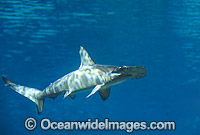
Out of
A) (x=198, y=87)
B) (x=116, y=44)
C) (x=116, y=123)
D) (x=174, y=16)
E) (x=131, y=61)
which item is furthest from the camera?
(x=198, y=87)

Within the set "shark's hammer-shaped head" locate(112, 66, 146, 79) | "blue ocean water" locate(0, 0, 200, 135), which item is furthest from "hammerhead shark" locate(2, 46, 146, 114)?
"blue ocean water" locate(0, 0, 200, 135)

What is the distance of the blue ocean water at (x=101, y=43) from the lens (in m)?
16.9

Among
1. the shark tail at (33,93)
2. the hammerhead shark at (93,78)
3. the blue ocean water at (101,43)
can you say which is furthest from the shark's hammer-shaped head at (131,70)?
the blue ocean water at (101,43)

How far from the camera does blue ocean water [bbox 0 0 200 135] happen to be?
1692cm

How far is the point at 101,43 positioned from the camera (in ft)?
76.7

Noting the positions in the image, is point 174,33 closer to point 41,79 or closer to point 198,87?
point 41,79

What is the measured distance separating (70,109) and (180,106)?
1074 inches

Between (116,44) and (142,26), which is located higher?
(142,26)

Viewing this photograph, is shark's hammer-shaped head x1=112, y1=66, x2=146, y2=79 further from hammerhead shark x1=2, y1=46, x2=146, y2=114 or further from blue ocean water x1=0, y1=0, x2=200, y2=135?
blue ocean water x1=0, y1=0, x2=200, y2=135

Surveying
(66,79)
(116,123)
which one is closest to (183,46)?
(116,123)

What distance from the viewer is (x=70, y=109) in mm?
46031

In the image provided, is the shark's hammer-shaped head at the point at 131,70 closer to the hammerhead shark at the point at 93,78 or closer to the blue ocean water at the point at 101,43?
the hammerhead shark at the point at 93,78

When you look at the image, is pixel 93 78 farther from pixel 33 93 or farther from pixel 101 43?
pixel 101 43

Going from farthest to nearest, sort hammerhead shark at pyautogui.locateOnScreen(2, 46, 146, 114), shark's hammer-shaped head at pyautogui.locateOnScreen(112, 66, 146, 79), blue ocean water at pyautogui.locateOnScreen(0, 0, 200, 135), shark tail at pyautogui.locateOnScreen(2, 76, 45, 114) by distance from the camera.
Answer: blue ocean water at pyautogui.locateOnScreen(0, 0, 200, 135), shark tail at pyautogui.locateOnScreen(2, 76, 45, 114), hammerhead shark at pyautogui.locateOnScreen(2, 46, 146, 114), shark's hammer-shaped head at pyautogui.locateOnScreen(112, 66, 146, 79)
